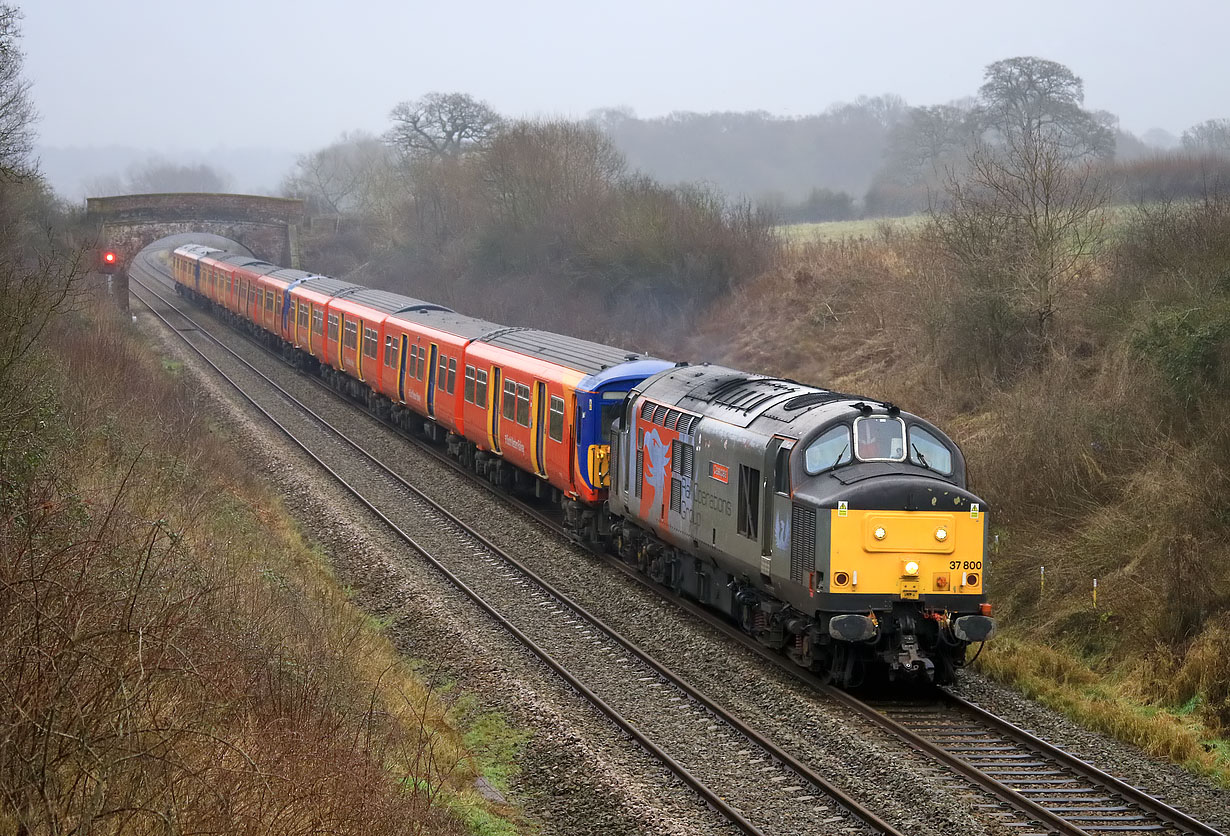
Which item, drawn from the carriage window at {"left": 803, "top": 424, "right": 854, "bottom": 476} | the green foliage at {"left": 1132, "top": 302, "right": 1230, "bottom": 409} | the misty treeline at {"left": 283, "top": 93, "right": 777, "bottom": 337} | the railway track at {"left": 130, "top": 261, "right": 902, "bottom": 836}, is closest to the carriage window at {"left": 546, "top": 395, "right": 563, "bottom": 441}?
the railway track at {"left": 130, "top": 261, "right": 902, "bottom": 836}

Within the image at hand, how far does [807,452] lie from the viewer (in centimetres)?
1284

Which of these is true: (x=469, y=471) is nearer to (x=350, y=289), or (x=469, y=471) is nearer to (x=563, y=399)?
(x=563, y=399)

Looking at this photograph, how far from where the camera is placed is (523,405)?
22.0m

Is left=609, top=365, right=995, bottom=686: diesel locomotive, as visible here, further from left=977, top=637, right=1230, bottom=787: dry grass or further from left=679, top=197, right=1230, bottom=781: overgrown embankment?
left=679, top=197, right=1230, bottom=781: overgrown embankment

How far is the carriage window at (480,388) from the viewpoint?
945 inches

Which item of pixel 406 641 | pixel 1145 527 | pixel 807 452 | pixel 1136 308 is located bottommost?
pixel 406 641

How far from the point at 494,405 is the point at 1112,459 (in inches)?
438

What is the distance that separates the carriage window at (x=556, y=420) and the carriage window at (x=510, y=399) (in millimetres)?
1813

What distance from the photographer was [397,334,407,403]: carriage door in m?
29.1

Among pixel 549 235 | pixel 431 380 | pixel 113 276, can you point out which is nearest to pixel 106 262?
pixel 113 276

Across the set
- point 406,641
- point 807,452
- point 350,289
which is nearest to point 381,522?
point 406,641

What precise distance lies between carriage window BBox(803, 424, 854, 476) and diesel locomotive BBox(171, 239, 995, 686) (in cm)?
1

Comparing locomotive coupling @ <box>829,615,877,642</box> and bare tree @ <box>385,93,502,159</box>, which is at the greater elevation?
bare tree @ <box>385,93,502,159</box>

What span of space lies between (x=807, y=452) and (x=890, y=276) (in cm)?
2296
